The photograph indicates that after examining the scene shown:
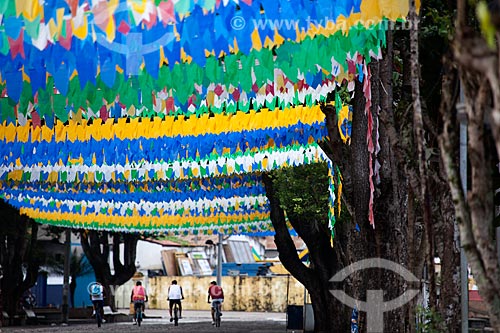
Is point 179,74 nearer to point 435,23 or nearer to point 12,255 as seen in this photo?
point 435,23

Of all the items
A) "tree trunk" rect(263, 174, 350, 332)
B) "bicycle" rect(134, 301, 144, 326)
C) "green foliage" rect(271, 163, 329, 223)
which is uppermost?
"green foliage" rect(271, 163, 329, 223)

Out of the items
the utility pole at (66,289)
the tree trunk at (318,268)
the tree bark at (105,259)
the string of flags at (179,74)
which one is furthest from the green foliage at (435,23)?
the tree bark at (105,259)

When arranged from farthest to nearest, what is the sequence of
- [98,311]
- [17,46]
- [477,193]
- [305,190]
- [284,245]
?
1. [98,311]
2. [284,245]
3. [305,190]
4. [17,46]
5. [477,193]

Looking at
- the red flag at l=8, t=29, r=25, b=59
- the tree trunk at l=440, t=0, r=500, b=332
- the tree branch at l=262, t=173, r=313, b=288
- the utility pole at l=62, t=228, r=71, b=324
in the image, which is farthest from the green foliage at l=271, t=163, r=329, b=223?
the tree trunk at l=440, t=0, r=500, b=332

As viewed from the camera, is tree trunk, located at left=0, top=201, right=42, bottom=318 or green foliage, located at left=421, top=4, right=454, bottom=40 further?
tree trunk, located at left=0, top=201, right=42, bottom=318

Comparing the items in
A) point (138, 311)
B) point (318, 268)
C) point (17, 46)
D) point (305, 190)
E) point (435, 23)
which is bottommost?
point (138, 311)

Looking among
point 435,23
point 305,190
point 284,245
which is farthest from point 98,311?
point 435,23

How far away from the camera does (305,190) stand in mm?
19203

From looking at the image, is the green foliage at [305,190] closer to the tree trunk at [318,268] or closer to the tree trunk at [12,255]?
the tree trunk at [318,268]

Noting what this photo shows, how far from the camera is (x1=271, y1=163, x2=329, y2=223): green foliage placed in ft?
61.5

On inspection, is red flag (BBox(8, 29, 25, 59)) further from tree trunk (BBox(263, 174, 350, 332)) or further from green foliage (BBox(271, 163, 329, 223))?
tree trunk (BBox(263, 174, 350, 332))

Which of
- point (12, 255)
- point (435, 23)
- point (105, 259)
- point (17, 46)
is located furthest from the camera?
point (105, 259)

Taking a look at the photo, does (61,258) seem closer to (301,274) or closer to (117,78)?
(301,274)

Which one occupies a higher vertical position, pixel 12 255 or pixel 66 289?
pixel 12 255
